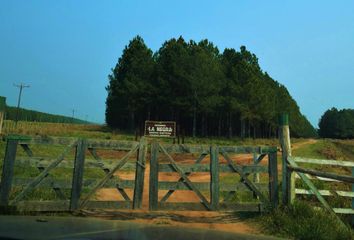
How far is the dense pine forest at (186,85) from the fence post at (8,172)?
48.8 meters

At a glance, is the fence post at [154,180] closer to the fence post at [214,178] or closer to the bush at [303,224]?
the fence post at [214,178]

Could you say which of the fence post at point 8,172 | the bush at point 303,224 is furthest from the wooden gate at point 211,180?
the fence post at point 8,172

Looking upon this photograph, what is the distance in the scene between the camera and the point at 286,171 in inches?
427

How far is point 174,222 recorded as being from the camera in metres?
→ 10.0

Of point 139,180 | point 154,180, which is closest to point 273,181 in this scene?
point 154,180

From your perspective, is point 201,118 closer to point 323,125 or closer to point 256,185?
point 256,185

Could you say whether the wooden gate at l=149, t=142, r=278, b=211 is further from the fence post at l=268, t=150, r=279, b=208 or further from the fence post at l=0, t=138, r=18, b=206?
the fence post at l=0, t=138, r=18, b=206

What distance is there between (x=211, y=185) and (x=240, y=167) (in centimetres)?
81

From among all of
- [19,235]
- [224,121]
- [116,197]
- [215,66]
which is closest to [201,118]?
[224,121]

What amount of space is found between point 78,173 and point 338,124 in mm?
162683

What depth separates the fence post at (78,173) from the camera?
9844mm

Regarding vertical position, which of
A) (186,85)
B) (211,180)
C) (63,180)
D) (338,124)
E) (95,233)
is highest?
(338,124)

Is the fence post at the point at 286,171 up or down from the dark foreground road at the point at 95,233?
up

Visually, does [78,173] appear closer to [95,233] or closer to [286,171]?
[286,171]
